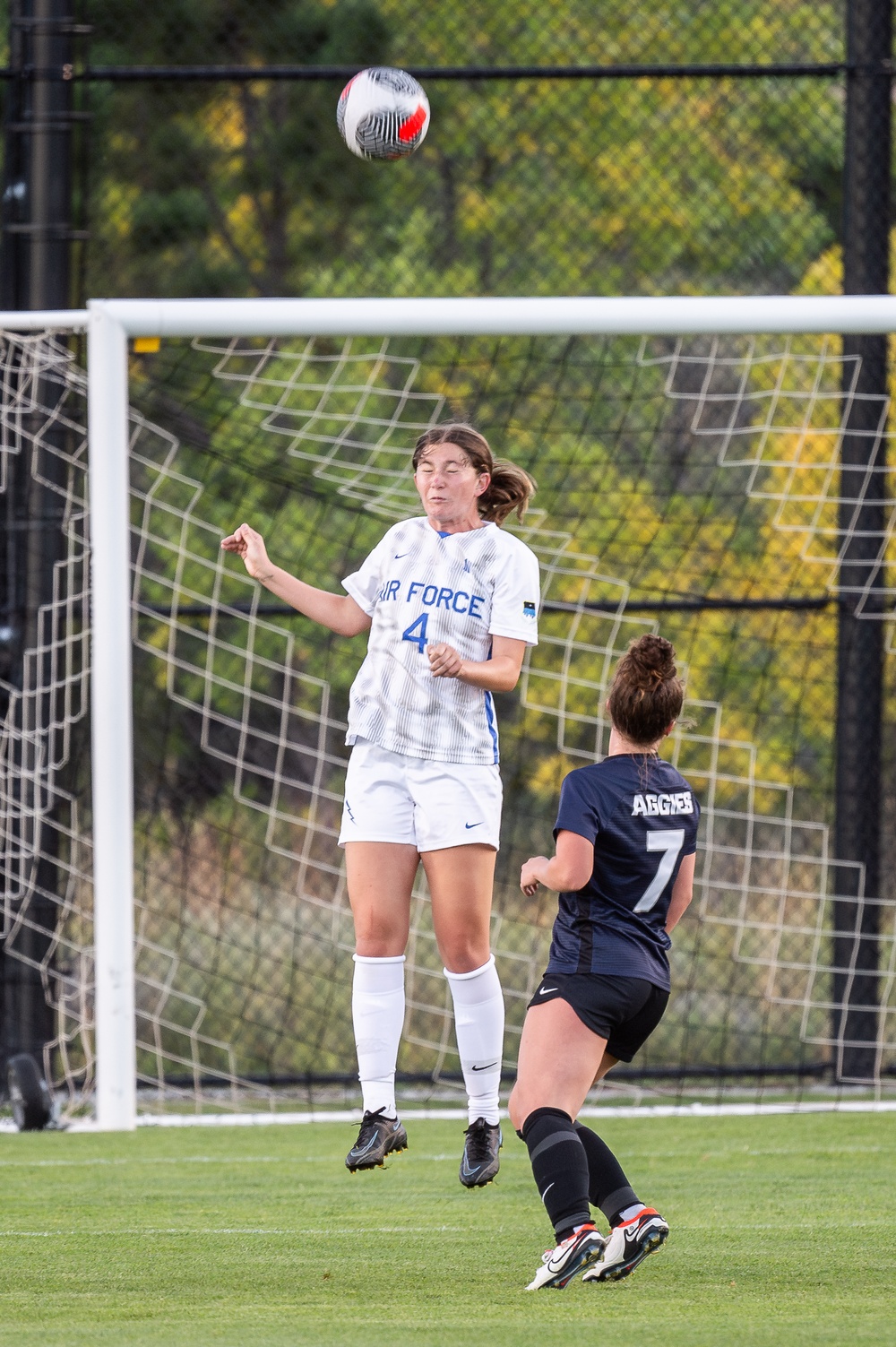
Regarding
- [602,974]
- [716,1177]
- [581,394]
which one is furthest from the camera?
[581,394]

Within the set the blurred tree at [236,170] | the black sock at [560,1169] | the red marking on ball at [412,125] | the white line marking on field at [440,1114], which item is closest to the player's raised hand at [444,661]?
the black sock at [560,1169]

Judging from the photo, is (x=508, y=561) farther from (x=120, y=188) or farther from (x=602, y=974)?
(x=120, y=188)

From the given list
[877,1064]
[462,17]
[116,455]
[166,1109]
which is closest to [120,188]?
[462,17]

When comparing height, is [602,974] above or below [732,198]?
below

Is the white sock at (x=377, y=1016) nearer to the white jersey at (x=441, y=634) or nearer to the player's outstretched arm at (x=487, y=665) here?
the white jersey at (x=441, y=634)

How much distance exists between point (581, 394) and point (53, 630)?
409cm

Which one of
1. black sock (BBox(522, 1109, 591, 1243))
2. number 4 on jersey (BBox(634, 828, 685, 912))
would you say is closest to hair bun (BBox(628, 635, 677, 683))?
number 4 on jersey (BBox(634, 828, 685, 912))

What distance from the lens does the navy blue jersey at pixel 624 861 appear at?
3576 mm

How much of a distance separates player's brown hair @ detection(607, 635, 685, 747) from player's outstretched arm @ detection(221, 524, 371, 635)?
2.69ft

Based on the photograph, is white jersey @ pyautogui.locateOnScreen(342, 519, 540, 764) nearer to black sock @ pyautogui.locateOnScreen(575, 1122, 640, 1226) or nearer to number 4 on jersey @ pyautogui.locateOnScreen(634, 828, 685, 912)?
number 4 on jersey @ pyautogui.locateOnScreen(634, 828, 685, 912)

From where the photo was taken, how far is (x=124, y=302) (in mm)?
5641

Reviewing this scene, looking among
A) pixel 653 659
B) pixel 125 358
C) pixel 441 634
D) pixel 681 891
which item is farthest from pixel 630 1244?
pixel 125 358

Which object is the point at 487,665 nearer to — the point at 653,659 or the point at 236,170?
the point at 653,659

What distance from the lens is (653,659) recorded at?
12.0 feet
